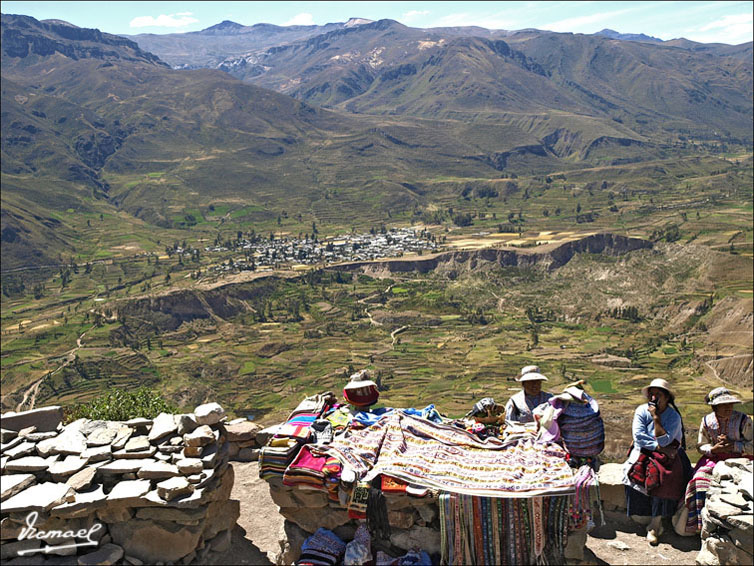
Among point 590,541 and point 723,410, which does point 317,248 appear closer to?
point 590,541

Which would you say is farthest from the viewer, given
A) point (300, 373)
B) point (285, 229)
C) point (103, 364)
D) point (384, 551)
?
point (285, 229)

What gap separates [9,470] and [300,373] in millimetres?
54648

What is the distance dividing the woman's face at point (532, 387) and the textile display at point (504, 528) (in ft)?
7.40

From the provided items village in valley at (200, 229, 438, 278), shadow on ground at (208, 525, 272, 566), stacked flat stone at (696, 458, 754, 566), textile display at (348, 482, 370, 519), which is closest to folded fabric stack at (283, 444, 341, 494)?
textile display at (348, 482, 370, 519)

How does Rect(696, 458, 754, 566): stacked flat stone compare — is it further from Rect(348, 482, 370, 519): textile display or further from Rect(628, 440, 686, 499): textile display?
Rect(348, 482, 370, 519): textile display

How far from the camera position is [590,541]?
8516mm

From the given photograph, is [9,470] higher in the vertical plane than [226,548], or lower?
higher

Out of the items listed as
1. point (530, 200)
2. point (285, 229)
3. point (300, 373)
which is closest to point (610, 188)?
point (530, 200)

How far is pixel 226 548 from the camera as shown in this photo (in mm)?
9062

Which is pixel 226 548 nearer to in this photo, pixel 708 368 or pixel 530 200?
pixel 708 368

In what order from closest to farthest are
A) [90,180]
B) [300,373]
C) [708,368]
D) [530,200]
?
[708,368], [300,373], [530,200], [90,180]

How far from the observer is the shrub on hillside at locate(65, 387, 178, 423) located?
14.0 m

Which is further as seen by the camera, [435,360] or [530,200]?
[530,200]

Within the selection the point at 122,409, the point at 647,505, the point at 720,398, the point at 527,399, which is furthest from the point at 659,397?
the point at 122,409
